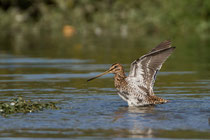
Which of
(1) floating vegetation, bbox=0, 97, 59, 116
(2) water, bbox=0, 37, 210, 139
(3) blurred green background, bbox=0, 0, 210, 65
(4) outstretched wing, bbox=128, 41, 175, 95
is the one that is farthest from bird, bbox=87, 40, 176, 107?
(3) blurred green background, bbox=0, 0, 210, 65

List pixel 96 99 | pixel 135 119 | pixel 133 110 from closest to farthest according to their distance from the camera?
pixel 135 119, pixel 133 110, pixel 96 99

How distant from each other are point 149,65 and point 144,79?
35 centimetres

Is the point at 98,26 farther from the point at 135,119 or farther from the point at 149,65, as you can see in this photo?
the point at 135,119

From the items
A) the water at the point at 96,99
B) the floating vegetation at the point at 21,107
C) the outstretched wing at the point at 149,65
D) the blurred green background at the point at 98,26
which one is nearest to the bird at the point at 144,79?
the outstretched wing at the point at 149,65

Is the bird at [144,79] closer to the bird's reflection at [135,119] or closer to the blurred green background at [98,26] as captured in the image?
the bird's reflection at [135,119]

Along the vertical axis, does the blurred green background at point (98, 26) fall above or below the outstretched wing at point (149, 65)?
above

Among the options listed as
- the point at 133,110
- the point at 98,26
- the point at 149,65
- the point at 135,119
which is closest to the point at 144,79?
the point at 149,65

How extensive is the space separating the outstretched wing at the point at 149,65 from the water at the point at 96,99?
0.61 meters

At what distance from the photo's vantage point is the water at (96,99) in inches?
355

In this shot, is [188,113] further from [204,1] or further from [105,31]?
[105,31]

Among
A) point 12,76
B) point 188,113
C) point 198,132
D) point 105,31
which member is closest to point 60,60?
point 12,76

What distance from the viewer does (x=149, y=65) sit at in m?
11.9

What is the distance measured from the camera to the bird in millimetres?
11750

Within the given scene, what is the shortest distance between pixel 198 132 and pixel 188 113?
159 cm
